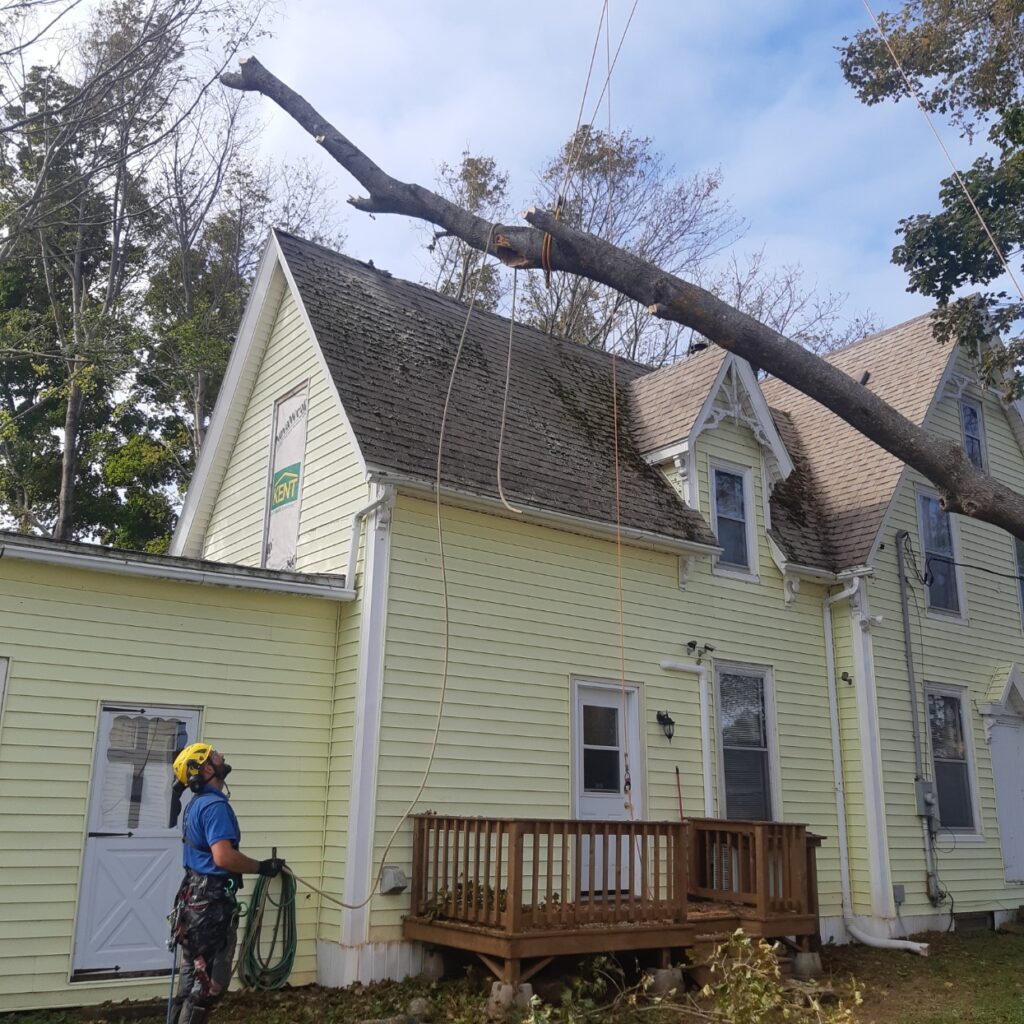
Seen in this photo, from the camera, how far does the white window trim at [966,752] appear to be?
13812mm

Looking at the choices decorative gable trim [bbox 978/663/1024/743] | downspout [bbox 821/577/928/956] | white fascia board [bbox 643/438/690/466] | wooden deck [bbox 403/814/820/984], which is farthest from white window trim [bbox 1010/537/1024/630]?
wooden deck [bbox 403/814/820/984]

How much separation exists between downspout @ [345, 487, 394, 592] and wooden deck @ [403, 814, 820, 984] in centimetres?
228

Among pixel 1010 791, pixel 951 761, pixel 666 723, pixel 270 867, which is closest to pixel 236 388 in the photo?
pixel 666 723

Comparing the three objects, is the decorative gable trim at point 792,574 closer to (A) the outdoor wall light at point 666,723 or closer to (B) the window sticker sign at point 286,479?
(A) the outdoor wall light at point 666,723

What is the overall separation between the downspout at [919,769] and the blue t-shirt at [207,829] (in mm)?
9819

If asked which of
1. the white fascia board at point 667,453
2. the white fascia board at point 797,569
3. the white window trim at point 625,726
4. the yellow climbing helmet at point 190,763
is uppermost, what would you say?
the white fascia board at point 667,453

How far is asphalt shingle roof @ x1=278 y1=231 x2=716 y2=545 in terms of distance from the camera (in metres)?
10.6

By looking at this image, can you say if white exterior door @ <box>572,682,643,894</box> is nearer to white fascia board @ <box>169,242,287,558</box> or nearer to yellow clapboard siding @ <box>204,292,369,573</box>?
yellow clapboard siding @ <box>204,292,369,573</box>

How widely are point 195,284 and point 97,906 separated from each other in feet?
70.7

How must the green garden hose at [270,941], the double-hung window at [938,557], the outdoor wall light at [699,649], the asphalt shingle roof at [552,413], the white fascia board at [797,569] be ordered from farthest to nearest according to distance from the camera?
1. the double-hung window at [938,557]
2. the white fascia board at [797,569]
3. the outdoor wall light at [699,649]
4. the asphalt shingle roof at [552,413]
5. the green garden hose at [270,941]

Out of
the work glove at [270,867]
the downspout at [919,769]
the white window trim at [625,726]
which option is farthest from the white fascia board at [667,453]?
the work glove at [270,867]

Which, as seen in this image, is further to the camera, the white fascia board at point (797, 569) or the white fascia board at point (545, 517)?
the white fascia board at point (797, 569)

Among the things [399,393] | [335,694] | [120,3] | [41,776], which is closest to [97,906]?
[41,776]

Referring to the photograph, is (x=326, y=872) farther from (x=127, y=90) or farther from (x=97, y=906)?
(x=127, y=90)
